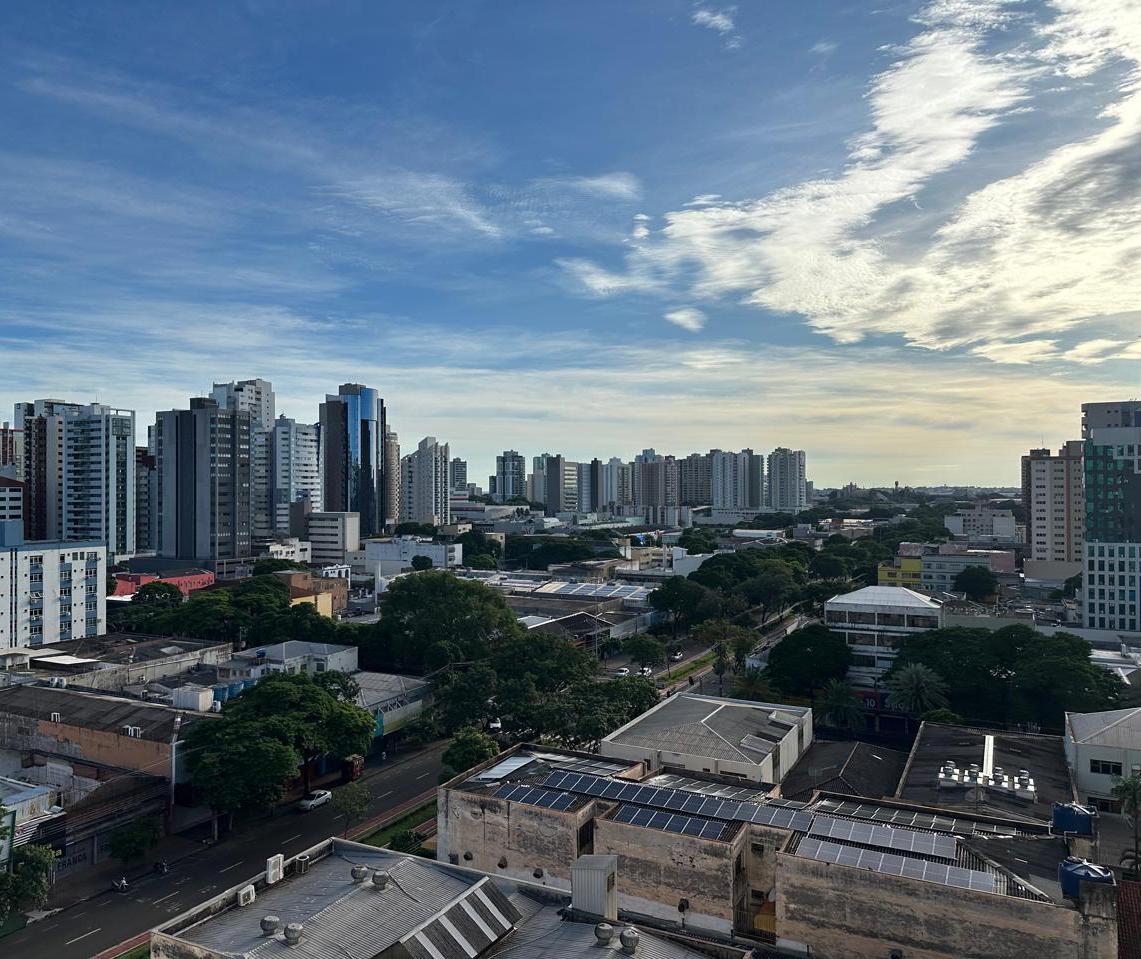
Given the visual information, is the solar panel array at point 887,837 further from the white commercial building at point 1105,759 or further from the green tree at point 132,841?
the green tree at point 132,841

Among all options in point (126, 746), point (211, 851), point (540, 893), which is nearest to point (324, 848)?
point (540, 893)

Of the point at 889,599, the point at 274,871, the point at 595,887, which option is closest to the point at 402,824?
the point at 274,871

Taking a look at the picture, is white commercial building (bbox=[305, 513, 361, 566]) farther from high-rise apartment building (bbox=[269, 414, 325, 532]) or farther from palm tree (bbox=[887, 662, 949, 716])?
palm tree (bbox=[887, 662, 949, 716])

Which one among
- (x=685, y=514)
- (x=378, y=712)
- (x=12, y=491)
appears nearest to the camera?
(x=378, y=712)

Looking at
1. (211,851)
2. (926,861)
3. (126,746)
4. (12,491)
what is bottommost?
(211,851)

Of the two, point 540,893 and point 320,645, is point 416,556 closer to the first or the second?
point 320,645

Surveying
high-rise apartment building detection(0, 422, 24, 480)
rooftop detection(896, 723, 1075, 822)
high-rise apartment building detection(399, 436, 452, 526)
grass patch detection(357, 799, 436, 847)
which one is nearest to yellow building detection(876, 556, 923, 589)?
rooftop detection(896, 723, 1075, 822)

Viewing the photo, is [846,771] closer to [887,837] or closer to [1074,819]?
[1074,819]
